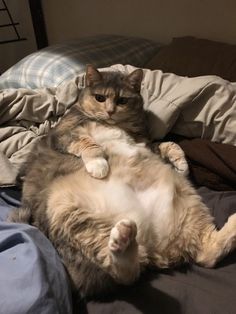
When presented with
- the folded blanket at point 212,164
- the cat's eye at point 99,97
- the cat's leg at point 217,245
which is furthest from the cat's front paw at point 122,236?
the cat's eye at point 99,97

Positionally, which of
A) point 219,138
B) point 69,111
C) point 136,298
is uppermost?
point 69,111

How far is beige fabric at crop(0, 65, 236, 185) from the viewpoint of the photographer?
1481mm

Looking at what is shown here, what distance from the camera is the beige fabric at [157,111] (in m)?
1.48

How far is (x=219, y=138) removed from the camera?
149 centimetres

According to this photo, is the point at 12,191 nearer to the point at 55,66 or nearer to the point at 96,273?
the point at 96,273

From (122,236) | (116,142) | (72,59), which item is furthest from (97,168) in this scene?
(72,59)

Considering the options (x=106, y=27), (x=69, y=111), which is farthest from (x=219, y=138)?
(x=106, y=27)

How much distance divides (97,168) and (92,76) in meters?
0.47

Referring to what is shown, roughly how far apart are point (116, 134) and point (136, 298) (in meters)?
0.63

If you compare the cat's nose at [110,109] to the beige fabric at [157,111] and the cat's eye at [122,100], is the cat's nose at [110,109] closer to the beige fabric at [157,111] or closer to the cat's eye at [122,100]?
the cat's eye at [122,100]

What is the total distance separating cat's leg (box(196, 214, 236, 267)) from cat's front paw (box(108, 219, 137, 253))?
28 centimetres

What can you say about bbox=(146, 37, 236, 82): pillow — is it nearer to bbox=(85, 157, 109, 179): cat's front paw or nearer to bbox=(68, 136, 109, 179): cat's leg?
bbox=(68, 136, 109, 179): cat's leg

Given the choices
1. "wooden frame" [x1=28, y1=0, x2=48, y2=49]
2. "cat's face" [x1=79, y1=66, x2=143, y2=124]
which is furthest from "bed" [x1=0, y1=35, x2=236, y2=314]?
"wooden frame" [x1=28, y1=0, x2=48, y2=49]

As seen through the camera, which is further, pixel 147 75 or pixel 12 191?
pixel 147 75
